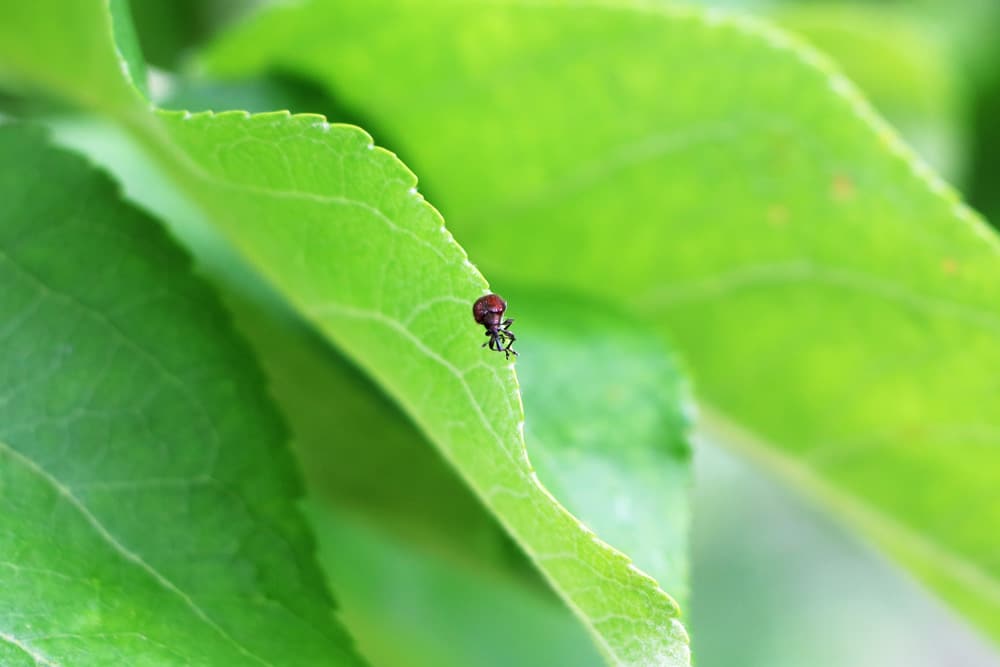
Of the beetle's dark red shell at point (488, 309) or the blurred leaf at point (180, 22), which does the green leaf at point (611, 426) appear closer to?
the beetle's dark red shell at point (488, 309)

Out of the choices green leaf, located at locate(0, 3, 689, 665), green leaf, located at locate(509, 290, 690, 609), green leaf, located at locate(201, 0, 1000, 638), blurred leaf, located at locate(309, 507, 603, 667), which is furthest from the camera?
blurred leaf, located at locate(309, 507, 603, 667)

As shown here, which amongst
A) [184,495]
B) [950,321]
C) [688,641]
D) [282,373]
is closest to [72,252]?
[184,495]

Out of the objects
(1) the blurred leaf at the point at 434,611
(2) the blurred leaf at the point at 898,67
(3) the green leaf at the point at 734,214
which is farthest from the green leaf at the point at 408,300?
(2) the blurred leaf at the point at 898,67

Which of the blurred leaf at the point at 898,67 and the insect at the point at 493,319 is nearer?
the insect at the point at 493,319

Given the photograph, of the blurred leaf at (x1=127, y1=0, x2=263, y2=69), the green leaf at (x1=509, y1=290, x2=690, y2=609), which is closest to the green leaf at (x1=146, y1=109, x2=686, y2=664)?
the green leaf at (x1=509, y1=290, x2=690, y2=609)

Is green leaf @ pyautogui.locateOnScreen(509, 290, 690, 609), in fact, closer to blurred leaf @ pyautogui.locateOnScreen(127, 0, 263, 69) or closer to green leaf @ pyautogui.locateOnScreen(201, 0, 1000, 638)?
green leaf @ pyautogui.locateOnScreen(201, 0, 1000, 638)

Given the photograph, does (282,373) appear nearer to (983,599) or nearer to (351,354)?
(351,354)

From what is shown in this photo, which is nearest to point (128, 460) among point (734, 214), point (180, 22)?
point (734, 214)
